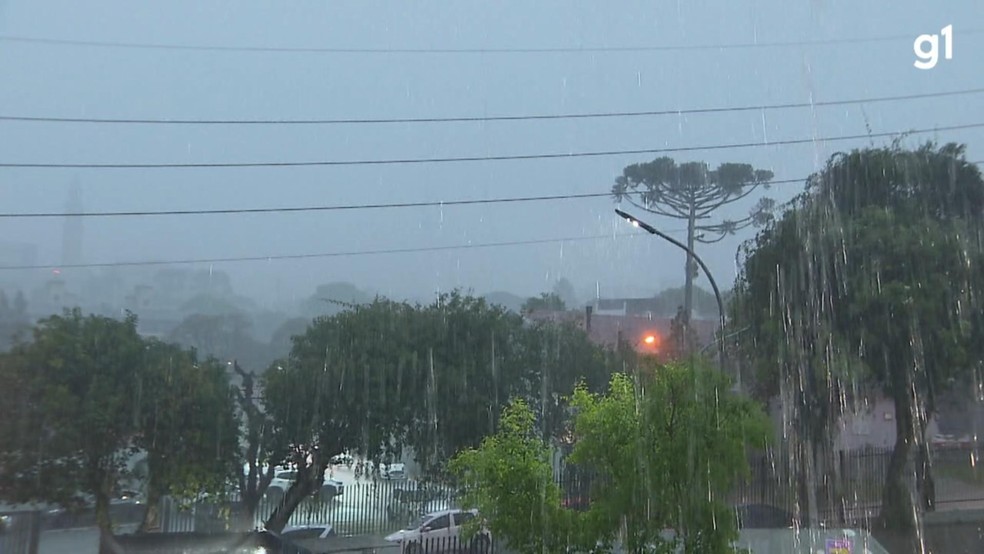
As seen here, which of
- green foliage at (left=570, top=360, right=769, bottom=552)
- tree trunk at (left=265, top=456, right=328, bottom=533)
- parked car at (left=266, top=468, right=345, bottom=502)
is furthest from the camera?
parked car at (left=266, top=468, right=345, bottom=502)

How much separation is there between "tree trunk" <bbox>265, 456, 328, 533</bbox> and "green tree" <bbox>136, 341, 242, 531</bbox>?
1.02 metres

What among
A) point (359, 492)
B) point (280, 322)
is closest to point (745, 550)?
point (359, 492)

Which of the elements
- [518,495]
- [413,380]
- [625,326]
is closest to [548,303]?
[625,326]

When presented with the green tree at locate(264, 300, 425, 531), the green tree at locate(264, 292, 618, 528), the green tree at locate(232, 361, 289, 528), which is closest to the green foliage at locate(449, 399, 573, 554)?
the green tree at locate(264, 292, 618, 528)

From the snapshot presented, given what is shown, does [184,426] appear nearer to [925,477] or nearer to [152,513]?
[152,513]

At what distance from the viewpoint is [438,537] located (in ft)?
41.7

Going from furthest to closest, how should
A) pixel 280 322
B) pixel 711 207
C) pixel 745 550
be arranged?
pixel 711 207
pixel 280 322
pixel 745 550

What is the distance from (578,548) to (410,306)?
881 centimetres

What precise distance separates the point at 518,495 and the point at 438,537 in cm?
497

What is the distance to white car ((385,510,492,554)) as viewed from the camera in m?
11.0

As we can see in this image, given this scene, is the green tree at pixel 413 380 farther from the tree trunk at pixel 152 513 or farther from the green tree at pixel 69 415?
the green tree at pixel 69 415

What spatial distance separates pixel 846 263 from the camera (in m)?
13.9

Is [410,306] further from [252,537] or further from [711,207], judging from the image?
[711,207]

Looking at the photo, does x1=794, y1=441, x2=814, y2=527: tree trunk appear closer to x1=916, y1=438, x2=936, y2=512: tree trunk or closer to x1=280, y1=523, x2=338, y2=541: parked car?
x1=916, y1=438, x2=936, y2=512: tree trunk
